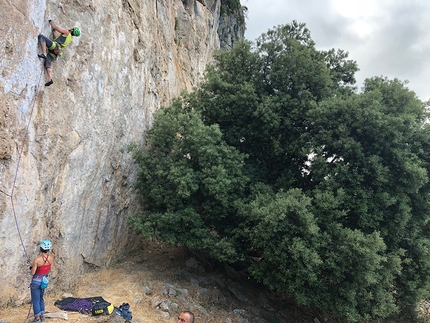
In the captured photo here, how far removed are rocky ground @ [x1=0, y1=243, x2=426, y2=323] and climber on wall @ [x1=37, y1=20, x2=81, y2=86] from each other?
18.8ft

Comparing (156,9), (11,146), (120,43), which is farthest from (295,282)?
(156,9)

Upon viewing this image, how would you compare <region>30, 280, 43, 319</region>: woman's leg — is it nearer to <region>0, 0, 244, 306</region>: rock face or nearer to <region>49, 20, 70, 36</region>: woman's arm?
<region>0, 0, 244, 306</region>: rock face

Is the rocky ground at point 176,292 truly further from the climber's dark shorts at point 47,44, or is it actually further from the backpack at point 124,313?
the climber's dark shorts at point 47,44

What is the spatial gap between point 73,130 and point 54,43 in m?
2.26

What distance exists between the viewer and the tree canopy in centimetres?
889

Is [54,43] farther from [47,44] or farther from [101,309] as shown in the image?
[101,309]

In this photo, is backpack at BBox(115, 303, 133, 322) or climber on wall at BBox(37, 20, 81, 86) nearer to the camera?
backpack at BBox(115, 303, 133, 322)

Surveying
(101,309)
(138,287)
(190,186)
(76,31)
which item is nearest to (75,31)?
(76,31)

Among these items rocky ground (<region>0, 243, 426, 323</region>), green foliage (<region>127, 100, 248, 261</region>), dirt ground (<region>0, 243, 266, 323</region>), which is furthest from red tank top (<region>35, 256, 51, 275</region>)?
green foliage (<region>127, 100, 248, 261</region>)

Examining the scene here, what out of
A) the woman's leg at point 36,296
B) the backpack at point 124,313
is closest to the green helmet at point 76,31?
the woman's leg at point 36,296

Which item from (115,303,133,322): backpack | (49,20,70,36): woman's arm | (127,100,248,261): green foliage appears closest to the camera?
(115,303,133,322): backpack

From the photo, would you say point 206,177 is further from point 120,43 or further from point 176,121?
point 120,43

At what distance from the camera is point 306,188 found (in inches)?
457

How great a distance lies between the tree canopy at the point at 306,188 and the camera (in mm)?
8891
